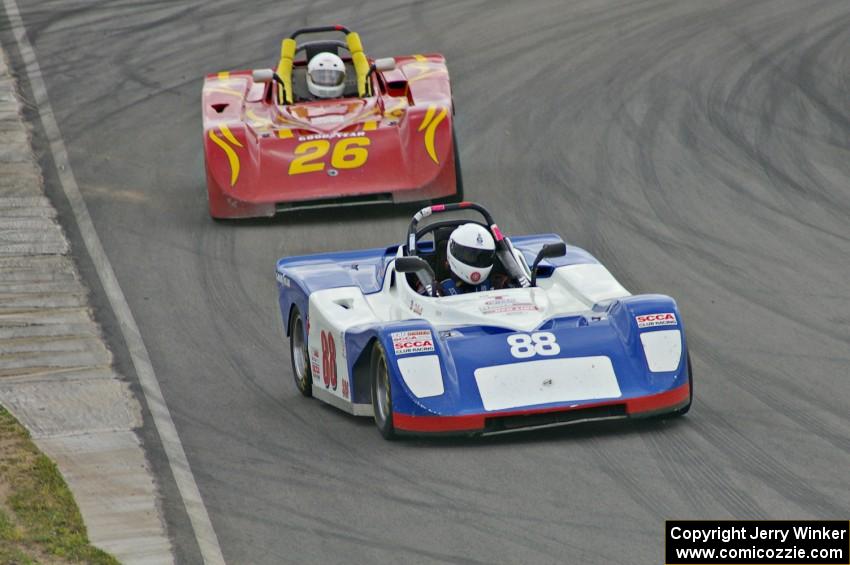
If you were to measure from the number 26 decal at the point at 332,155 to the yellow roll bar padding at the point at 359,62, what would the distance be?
1664 mm

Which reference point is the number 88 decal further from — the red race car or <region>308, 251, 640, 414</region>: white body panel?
the red race car

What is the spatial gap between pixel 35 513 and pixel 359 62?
10.5m

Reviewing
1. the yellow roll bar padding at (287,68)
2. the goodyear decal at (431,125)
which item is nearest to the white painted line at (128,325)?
the yellow roll bar padding at (287,68)

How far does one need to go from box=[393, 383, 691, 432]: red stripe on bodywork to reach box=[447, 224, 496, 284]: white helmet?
1677 millimetres

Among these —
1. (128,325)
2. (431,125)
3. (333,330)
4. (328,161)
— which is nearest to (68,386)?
(128,325)

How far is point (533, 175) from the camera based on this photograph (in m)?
18.0

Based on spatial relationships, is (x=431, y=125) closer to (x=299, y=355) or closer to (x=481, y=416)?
(x=299, y=355)

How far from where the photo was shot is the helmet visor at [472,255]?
36.5 ft

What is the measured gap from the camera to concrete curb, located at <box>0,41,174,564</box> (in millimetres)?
9000

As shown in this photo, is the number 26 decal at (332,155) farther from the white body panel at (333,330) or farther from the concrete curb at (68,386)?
the white body panel at (333,330)

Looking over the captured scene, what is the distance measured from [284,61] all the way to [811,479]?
10740 millimetres

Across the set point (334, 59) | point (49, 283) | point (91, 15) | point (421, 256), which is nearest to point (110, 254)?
point (49, 283)

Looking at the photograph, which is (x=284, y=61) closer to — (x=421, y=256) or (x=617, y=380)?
(x=421, y=256)

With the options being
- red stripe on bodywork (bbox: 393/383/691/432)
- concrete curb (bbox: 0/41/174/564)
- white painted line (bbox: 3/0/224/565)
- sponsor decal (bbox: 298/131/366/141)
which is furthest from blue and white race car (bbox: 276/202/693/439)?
sponsor decal (bbox: 298/131/366/141)
